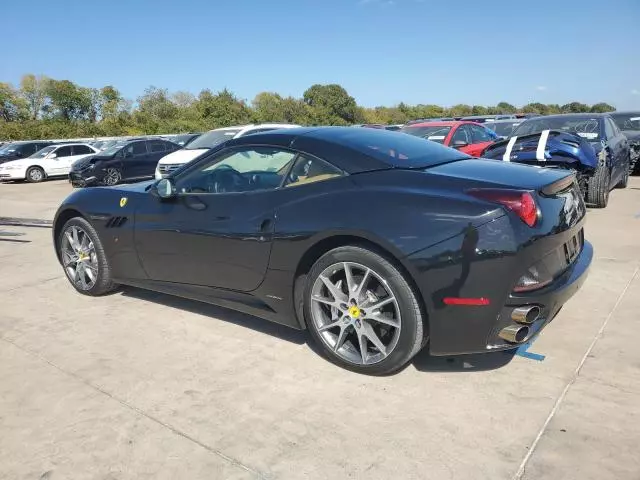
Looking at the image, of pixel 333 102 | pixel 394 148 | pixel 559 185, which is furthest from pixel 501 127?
pixel 333 102

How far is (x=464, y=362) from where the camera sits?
2.99m

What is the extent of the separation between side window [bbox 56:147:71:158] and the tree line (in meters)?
27.5

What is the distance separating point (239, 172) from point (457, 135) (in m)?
8.05

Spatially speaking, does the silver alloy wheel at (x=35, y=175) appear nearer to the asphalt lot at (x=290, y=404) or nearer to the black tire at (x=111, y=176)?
the black tire at (x=111, y=176)

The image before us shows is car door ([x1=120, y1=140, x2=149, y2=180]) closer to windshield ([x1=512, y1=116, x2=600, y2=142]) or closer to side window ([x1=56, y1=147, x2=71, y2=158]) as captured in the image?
side window ([x1=56, y1=147, x2=71, y2=158])

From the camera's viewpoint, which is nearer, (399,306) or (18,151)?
(399,306)

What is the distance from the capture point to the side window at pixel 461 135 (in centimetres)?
1054

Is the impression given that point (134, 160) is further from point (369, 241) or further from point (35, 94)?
point (35, 94)

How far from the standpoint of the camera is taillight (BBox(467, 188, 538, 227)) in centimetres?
250

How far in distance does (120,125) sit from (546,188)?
54898mm

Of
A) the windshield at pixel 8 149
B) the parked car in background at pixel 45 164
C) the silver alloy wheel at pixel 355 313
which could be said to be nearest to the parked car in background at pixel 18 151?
the windshield at pixel 8 149

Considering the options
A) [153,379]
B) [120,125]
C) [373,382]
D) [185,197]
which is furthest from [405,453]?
[120,125]

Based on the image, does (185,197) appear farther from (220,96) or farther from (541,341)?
(220,96)

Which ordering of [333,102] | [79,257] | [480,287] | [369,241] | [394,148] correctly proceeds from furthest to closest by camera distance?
[333,102]
[79,257]
[394,148]
[369,241]
[480,287]
